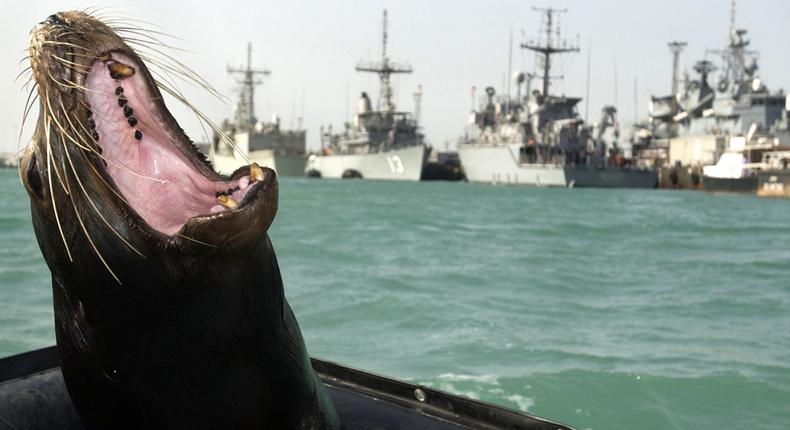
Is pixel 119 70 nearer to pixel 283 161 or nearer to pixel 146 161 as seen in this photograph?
pixel 146 161

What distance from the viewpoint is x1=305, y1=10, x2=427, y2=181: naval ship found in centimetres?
7162

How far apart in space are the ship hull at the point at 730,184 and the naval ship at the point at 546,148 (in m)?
9.10

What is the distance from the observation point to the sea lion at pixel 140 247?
167cm

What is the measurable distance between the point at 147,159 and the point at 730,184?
49183 mm

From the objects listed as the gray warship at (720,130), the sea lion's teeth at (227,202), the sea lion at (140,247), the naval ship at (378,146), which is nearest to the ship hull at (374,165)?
the naval ship at (378,146)

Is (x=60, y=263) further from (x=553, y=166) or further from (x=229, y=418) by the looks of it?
(x=553, y=166)

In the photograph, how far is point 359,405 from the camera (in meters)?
2.56

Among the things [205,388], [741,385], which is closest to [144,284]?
[205,388]

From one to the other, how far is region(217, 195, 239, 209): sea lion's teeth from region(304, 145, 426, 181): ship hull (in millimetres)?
68128

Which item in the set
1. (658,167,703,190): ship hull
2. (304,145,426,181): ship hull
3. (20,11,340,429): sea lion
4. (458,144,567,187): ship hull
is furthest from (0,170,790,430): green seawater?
(304,145,426,181): ship hull

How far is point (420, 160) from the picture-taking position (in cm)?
6994

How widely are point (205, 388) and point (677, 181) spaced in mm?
58408

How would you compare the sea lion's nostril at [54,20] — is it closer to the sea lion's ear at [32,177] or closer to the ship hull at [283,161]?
the sea lion's ear at [32,177]

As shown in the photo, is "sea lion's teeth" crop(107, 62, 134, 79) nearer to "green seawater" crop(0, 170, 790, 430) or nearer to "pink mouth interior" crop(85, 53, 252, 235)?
"pink mouth interior" crop(85, 53, 252, 235)
